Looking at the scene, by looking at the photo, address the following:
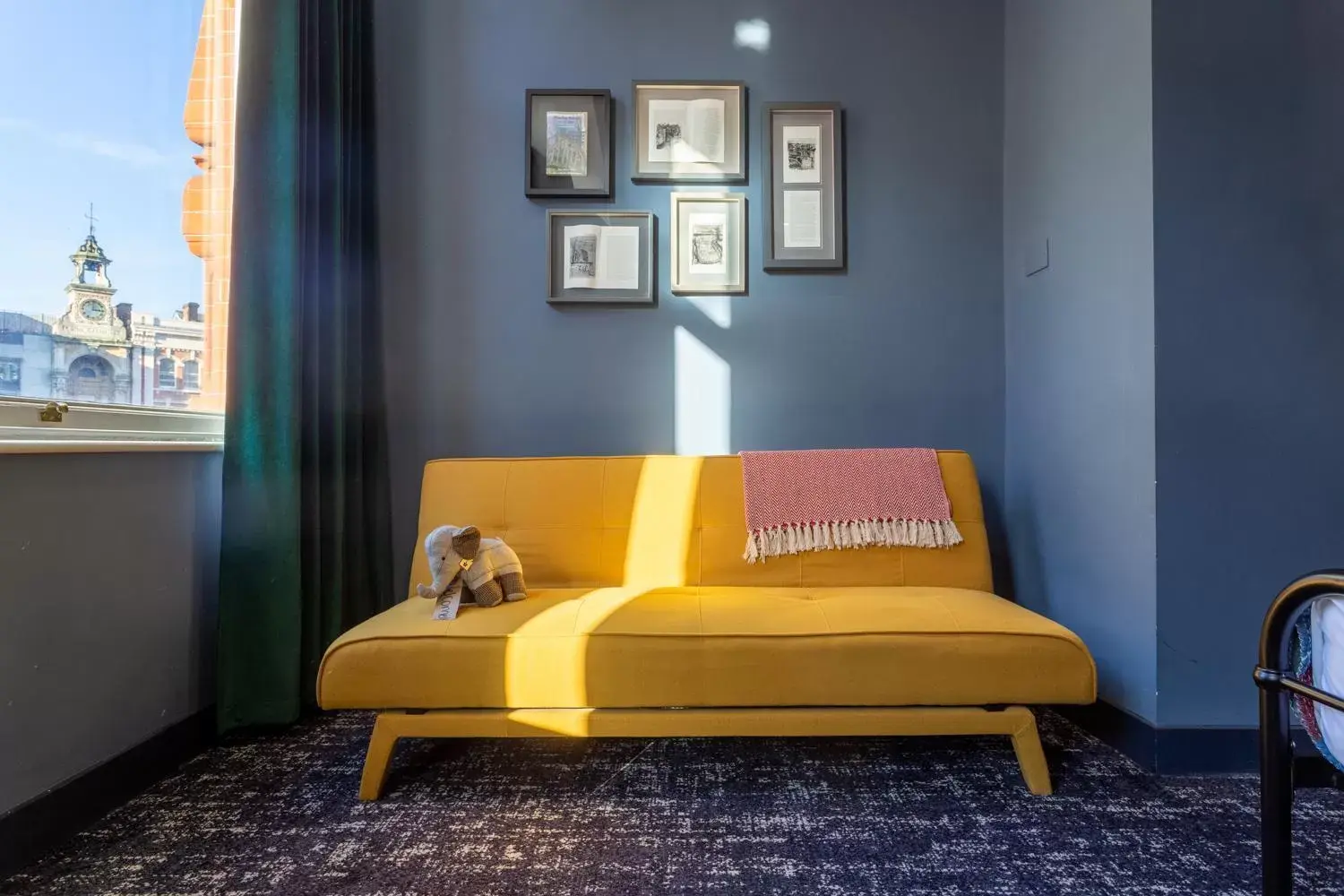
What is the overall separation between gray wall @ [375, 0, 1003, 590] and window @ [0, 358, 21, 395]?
1.06 m

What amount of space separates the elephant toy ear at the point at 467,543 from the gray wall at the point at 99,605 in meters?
0.76

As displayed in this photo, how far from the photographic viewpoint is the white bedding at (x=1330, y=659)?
A: 806 mm

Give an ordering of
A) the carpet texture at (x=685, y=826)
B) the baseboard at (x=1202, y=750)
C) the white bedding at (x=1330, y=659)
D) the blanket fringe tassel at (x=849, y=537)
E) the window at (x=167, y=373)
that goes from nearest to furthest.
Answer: the white bedding at (x=1330, y=659) < the carpet texture at (x=685, y=826) < the baseboard at (x=1202, y=750) < the window at (x=167, y=373) < the blanket fringe tassel at (x=849, y=537)

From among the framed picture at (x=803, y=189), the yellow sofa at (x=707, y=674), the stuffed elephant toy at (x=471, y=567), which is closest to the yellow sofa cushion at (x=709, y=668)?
the yellow sofa at (x=707, y=674)

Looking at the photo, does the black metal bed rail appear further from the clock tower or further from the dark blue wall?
the clock tower

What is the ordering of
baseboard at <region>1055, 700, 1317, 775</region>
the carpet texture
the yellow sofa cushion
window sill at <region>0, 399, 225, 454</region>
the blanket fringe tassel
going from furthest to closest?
the blanket fringe tassel → baseboard at <region>1055, 700, 1317, 775</region> → the yellow sofa cushion → window sill at <region>0, 399, 225, 454</region> → the carpet texture

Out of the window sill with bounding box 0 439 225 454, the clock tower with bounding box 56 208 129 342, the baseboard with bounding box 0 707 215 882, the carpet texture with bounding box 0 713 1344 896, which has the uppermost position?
the clock tower with bounding box 56 208 129 342

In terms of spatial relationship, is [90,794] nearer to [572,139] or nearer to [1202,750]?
[572,139]

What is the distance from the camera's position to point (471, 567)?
1.68 metres

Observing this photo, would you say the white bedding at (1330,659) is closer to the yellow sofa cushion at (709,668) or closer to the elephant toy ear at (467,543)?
the yellow sofa cushion at (709,668)

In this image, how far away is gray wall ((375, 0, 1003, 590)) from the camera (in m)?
2.38

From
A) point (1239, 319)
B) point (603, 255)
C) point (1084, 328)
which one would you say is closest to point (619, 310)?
point (603, 255)

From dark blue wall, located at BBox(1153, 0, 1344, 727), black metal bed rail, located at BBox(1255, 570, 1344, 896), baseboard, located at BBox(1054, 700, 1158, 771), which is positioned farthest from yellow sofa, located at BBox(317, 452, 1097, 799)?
black metal bed rail, located at BBox(1255, 570, 1344, 896)

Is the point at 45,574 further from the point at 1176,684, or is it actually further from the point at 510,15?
the point at 1176,684
